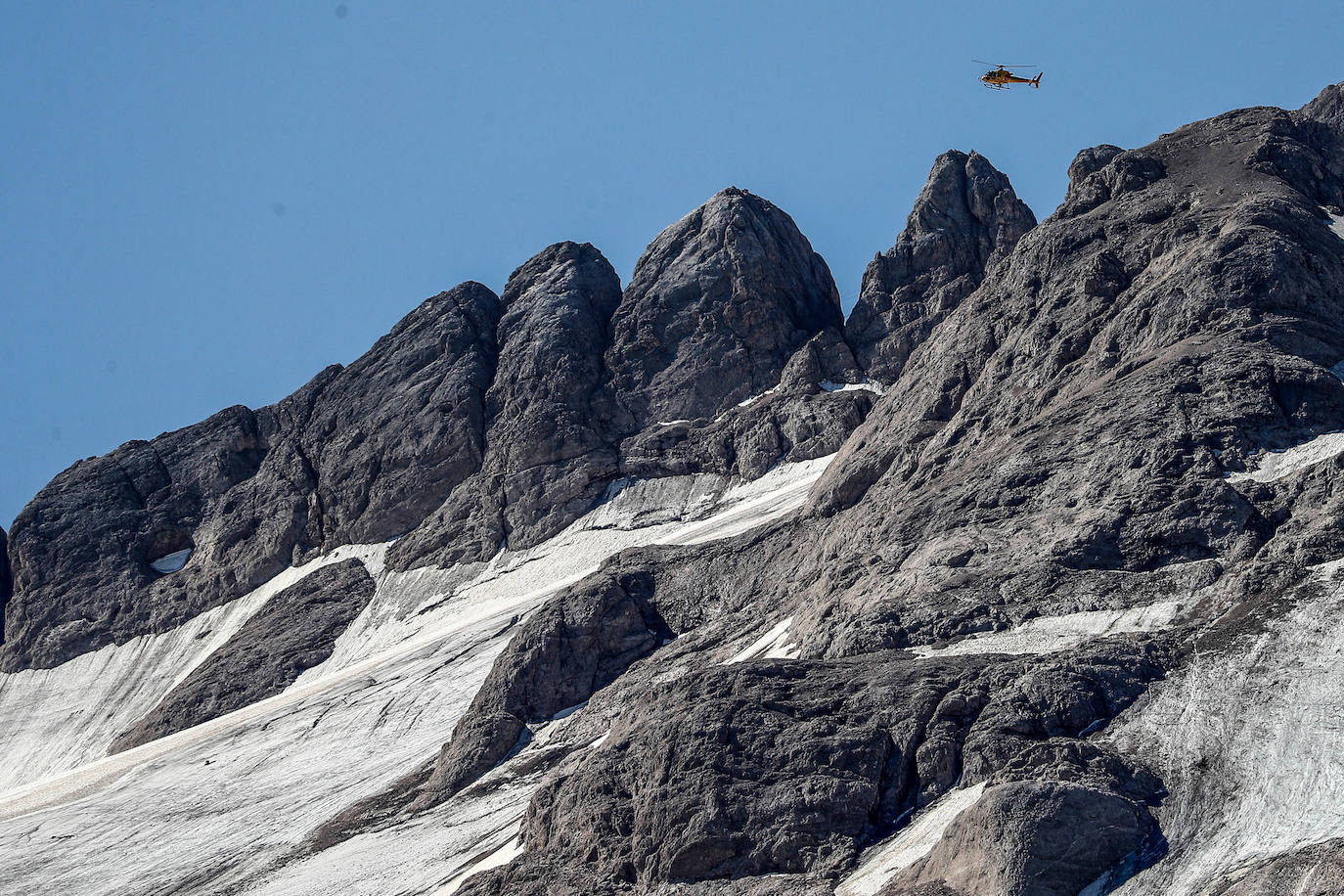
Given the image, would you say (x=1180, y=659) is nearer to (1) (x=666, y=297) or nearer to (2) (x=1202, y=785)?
(2) (x=1202, y=785)

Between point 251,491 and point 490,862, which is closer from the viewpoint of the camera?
point 490,862

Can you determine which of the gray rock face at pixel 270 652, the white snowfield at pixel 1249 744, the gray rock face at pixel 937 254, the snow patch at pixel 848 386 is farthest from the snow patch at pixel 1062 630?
the gray rock face at pixel 937 254

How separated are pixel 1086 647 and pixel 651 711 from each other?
1103 cm

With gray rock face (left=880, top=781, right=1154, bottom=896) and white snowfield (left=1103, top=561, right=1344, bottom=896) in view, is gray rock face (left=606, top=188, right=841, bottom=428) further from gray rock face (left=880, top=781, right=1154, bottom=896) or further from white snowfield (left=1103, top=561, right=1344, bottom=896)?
gray rock face (left=880, top=781, right=1154, bottom=896)

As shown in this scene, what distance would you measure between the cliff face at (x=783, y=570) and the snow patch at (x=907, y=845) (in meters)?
0.13

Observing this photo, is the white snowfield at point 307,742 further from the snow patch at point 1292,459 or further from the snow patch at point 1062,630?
the snow patch at point 1292,459

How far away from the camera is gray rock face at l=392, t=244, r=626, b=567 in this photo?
87.2 meters

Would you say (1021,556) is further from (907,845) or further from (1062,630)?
(907,845)

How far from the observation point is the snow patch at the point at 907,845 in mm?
31672

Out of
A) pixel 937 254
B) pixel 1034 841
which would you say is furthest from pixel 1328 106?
pixel 1034 841

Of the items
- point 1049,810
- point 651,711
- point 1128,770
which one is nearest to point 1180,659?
point 1128,770

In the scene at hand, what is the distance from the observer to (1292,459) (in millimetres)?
43438

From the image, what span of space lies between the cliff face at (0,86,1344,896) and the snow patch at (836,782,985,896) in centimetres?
13

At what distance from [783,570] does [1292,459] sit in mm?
20583
